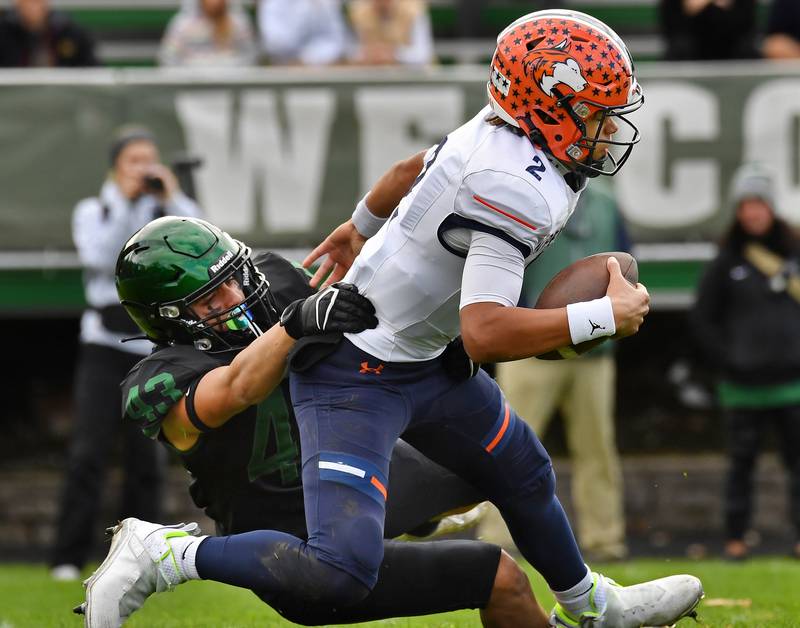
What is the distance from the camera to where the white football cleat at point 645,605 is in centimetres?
427

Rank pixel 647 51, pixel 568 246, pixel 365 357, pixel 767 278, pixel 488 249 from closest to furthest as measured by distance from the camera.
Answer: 1. pixel 488 249
2. pixel 365 357
3. pixel 568 246
4. pixel 767 278
5. pixel 647 51

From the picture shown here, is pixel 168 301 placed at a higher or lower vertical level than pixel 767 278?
higher

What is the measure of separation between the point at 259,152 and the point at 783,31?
138 inches

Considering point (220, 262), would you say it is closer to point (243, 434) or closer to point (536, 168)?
point (243, 434)

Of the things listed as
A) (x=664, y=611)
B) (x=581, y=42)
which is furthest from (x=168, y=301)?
(x=664, y=611)

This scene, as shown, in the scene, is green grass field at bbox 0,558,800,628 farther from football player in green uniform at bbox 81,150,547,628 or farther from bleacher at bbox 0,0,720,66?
bleacher at bbox 0,0,720,66

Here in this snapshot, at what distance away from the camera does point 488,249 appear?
3748 millimetres

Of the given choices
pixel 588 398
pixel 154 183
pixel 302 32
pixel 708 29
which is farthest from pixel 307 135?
pixel 708 29

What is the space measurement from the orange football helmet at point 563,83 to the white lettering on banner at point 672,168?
5.04 meters

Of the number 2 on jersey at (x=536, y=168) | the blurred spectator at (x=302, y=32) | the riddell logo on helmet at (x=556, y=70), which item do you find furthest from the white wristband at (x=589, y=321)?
the blurred spectator at (x=302, y=32)

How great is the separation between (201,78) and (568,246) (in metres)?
2.56

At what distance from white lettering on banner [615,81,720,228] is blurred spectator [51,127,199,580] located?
9.18 ft

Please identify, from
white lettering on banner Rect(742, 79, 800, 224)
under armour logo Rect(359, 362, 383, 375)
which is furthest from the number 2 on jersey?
A: white lettering on banner Rect(742, 79, 800, 224)

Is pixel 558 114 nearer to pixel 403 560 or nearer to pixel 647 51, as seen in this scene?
pixel 403 560
